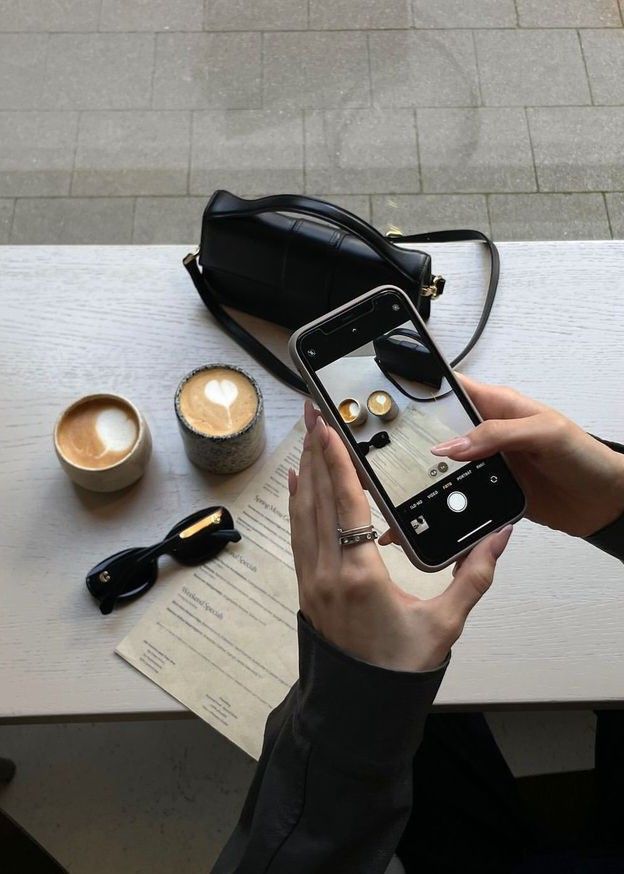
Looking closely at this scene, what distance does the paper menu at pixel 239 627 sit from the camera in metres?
0.65

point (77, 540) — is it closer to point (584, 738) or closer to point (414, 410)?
point (414, 410)

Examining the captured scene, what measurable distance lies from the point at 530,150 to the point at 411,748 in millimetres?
1371

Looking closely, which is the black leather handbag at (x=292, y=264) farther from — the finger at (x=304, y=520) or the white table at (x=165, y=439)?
the finger at (x=304, y=520)

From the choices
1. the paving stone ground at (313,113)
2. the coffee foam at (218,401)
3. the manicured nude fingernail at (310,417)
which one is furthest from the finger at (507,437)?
the paving stone ground at (313,113)

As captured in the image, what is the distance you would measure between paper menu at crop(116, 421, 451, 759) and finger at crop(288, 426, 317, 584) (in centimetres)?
13

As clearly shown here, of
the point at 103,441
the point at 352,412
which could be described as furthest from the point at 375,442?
the point at 103,441

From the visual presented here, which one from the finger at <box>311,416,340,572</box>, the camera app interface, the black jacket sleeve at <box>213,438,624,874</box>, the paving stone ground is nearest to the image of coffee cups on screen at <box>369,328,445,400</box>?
the camera app interface

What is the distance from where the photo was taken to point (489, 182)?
1.51 m

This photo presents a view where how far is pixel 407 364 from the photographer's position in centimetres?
65

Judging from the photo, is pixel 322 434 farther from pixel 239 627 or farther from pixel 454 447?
pixel 239 627

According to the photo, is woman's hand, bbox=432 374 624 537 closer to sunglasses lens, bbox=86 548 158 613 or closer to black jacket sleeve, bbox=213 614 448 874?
black jacket sleeve, bbox=213 614 448 874

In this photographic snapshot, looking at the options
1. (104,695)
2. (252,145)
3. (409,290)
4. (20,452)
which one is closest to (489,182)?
(252,145)

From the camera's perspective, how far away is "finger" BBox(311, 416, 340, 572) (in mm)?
535

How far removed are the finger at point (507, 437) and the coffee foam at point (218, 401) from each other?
0.20 meters
